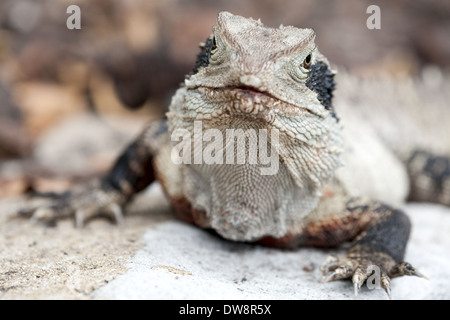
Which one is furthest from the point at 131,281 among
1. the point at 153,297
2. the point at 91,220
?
the point at 91,220

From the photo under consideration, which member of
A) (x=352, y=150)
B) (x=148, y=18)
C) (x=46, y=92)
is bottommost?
(x=352, y=150)

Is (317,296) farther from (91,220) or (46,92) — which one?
(46,92)

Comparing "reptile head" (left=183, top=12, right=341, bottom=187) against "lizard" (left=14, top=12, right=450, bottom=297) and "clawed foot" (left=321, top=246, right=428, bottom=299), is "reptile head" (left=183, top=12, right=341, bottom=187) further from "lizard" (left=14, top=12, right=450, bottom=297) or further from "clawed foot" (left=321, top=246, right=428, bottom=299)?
"clawed foot" (left=321, top=246, right=428, bottom=299)

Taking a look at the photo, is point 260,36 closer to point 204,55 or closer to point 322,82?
point 204,55

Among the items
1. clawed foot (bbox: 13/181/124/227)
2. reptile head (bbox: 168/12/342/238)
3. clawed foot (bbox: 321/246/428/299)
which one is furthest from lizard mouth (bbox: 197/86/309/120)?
clawed foot (bbox: 13/181/124/227)

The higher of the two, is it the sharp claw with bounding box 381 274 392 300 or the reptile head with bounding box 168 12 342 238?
the reptile head with bounding box 168 12 342 238

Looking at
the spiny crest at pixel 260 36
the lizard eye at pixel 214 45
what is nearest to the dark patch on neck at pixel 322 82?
the spiny crest at pixel 260 36

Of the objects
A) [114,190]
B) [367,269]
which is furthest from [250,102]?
[114,190]
